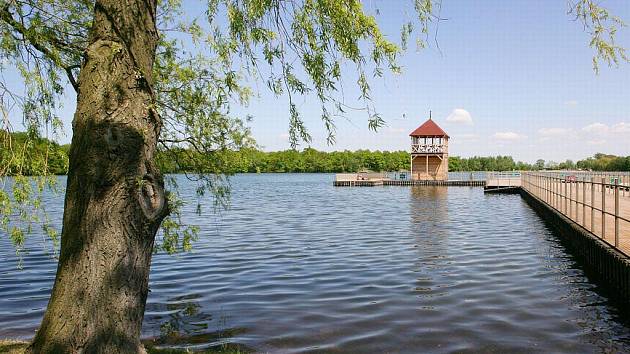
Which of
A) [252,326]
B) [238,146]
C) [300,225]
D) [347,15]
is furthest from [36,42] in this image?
[300,225]

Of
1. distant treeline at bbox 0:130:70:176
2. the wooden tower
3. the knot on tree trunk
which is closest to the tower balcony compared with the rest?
the wooden tower

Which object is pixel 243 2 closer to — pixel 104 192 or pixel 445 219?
pixel 104 192

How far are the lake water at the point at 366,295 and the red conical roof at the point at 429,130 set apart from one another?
51.4 m

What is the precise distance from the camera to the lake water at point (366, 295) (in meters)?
9.84

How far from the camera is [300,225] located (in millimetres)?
29453

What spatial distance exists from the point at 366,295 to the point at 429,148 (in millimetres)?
64033

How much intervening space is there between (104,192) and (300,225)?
2428 cm

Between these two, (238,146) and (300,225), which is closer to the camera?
(238,146)

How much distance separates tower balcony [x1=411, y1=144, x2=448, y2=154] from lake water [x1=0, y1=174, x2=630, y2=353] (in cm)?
5118

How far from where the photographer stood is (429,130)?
7650 cm

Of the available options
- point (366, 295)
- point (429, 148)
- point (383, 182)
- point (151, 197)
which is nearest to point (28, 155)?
point (151, 197)

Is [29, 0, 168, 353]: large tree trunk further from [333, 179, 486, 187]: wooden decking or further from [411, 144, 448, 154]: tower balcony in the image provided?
[411, 144, 448, 154]: tower balcony

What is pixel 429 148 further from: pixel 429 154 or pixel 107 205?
pixel 107 205

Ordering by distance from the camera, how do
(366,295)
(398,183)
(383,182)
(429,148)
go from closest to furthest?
(366,295) → (429,148) → (398,183) → (383,182)
